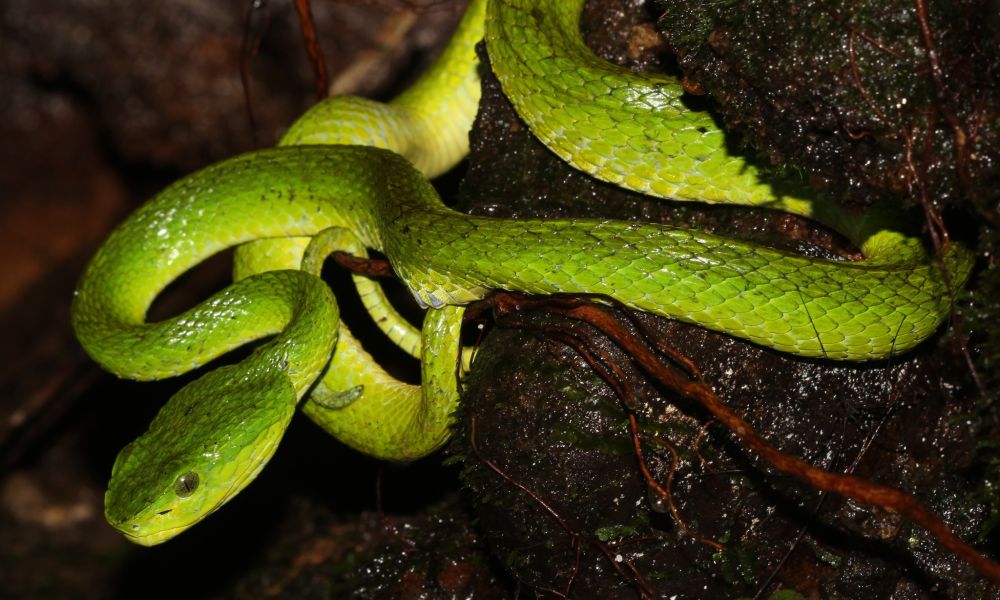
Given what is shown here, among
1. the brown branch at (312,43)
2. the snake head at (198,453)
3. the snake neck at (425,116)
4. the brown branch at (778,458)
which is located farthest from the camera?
the brown branch at (312,43)

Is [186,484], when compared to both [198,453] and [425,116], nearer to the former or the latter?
[198,453]

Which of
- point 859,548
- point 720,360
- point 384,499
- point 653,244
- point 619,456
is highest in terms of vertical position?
point 653,244

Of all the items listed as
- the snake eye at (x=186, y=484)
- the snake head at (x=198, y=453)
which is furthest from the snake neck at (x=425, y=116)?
the snake eye at (x=186, y=484)

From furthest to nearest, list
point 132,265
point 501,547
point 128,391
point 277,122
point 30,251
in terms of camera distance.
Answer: point 30,251 < point 277,122 < point 128,391 < point 132,265 < point 501,547

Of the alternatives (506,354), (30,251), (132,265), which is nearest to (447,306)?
(506,354)

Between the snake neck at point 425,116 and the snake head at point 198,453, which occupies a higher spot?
the snake neck at point 425,116

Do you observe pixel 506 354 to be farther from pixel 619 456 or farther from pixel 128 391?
pixel 128 391

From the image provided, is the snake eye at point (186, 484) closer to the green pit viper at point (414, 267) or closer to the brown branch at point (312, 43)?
the green pit viper at point (414, 267)

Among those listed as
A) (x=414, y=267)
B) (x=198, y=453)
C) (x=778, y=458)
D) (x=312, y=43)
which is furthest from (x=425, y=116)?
(x=778, y=458)
